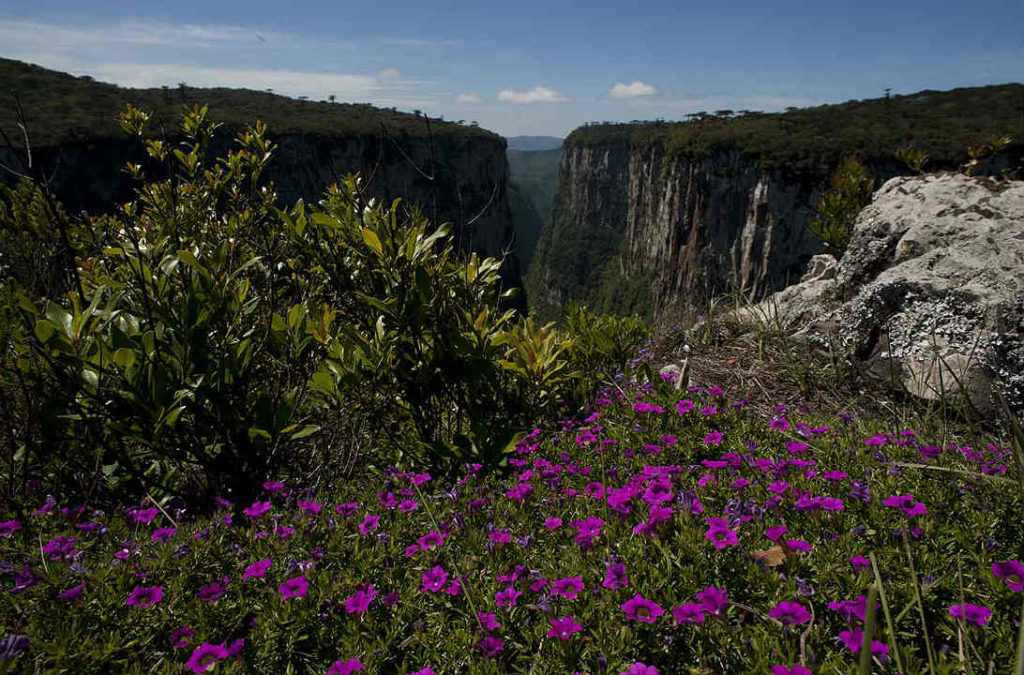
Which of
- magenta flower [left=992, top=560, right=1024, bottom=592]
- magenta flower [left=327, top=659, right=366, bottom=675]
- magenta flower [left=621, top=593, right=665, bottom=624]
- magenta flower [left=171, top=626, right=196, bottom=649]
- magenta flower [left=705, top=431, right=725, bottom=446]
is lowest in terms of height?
magenta flower [left=171, top=626, right=196, bottom=649]

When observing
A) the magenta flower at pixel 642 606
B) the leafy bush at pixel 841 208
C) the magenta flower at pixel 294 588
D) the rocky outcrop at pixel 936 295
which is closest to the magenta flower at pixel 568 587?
the magenta flower at pixel 642 606

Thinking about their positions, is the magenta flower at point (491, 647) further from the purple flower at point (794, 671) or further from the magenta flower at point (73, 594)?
the magenta flower at point (73, 594)

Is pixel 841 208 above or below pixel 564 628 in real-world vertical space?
above

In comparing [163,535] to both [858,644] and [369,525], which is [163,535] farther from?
[858,644]

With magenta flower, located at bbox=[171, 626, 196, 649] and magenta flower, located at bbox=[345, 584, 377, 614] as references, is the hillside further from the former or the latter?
magenta flower, located at bbox=[171, 626, 196, 649]

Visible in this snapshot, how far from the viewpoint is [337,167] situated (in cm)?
3312

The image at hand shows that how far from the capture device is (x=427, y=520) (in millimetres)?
2689

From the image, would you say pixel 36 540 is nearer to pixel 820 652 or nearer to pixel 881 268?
pixel 820 652

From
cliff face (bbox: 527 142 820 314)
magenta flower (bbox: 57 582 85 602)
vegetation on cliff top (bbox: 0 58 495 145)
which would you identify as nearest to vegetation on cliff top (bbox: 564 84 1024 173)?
cliff face (bbox: 527 142 820 314)

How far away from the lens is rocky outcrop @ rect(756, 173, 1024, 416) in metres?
3.97

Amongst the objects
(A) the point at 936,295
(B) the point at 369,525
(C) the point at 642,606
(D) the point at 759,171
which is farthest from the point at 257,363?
(D) the point at 759,171

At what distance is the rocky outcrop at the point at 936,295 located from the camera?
13.0ft

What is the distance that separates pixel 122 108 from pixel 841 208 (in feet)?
241

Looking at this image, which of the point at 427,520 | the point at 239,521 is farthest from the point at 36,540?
the point at 427,520
